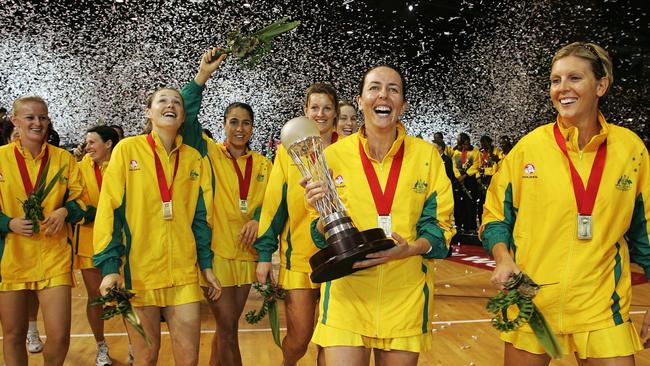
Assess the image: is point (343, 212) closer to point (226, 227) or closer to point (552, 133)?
point (552, 133)

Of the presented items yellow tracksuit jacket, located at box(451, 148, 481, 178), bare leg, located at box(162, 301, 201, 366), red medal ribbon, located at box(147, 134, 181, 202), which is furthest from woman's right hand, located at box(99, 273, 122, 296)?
yellow tracksuit jacket, located at box(451, 148, 481, 178)

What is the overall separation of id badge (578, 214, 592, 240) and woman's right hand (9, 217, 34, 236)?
9.02ft

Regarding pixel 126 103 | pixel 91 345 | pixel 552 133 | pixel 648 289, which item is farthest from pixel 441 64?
pixel 552 133

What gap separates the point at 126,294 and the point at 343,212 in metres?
1.18

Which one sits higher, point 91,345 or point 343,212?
point 343,212

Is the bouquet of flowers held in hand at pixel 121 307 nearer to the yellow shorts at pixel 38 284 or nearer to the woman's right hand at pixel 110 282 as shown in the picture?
the woman's right hand at pixel 110 282

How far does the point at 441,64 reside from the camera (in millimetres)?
16562

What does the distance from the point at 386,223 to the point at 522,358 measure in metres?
0.71

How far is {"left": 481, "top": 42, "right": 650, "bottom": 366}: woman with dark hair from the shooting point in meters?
2.17

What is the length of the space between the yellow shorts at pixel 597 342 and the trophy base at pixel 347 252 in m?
0.68

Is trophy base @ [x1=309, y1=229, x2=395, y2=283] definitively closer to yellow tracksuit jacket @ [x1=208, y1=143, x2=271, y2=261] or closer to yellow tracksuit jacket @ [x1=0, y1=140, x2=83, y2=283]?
yellow tracksuit jacket @ [x1=208, y1=143, x2=271, y2=261]

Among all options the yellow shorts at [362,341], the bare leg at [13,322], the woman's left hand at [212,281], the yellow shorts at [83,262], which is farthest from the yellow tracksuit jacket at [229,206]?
the yellow shorts at [362,341]

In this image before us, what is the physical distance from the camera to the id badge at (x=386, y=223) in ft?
7.30

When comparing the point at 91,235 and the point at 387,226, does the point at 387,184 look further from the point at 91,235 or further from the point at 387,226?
the point at 91,235
